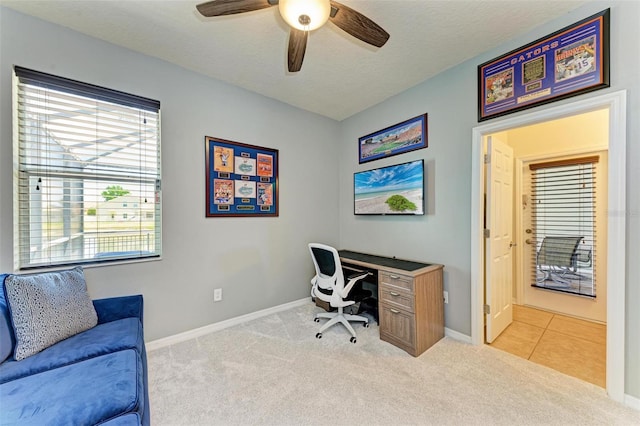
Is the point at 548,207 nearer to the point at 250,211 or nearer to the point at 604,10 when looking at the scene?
the point at 604,10

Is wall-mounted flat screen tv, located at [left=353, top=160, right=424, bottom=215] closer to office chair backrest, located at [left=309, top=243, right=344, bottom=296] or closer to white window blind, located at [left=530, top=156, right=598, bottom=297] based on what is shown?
office chair backrest, located at [left=309, top=243, right=344, bottom=296]

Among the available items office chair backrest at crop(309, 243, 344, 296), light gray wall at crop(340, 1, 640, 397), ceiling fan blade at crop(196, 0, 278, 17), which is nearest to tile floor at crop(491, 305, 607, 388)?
light gray wall at crop(340, 1, 640, 397)

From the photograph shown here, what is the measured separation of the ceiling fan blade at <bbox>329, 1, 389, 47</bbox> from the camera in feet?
4.62

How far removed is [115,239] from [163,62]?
171 centimetres

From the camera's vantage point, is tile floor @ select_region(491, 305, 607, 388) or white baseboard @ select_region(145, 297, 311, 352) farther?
white baseboard @ select_region(145, 297, 311, 352)

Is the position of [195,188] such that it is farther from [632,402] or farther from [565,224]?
[565,224]

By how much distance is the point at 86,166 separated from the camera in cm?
198

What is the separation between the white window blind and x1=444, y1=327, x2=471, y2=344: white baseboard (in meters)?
1.69

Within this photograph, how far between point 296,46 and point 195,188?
166 cm

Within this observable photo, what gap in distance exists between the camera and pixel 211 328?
2.55 metres

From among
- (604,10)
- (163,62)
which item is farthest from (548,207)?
(163,62)

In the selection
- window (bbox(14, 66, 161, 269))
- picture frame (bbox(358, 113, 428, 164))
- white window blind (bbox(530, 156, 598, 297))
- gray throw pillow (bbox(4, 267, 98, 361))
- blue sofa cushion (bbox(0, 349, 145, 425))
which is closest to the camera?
blue sofa cushion (bbox(0, 349, 145, 425))

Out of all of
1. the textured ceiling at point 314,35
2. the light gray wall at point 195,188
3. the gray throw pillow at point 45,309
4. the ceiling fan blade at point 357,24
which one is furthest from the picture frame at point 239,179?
the ceiling fan blade at point 357,24

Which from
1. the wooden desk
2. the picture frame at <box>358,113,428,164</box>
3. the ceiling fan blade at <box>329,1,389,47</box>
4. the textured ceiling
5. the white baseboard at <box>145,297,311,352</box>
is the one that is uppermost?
the textured ceiling
